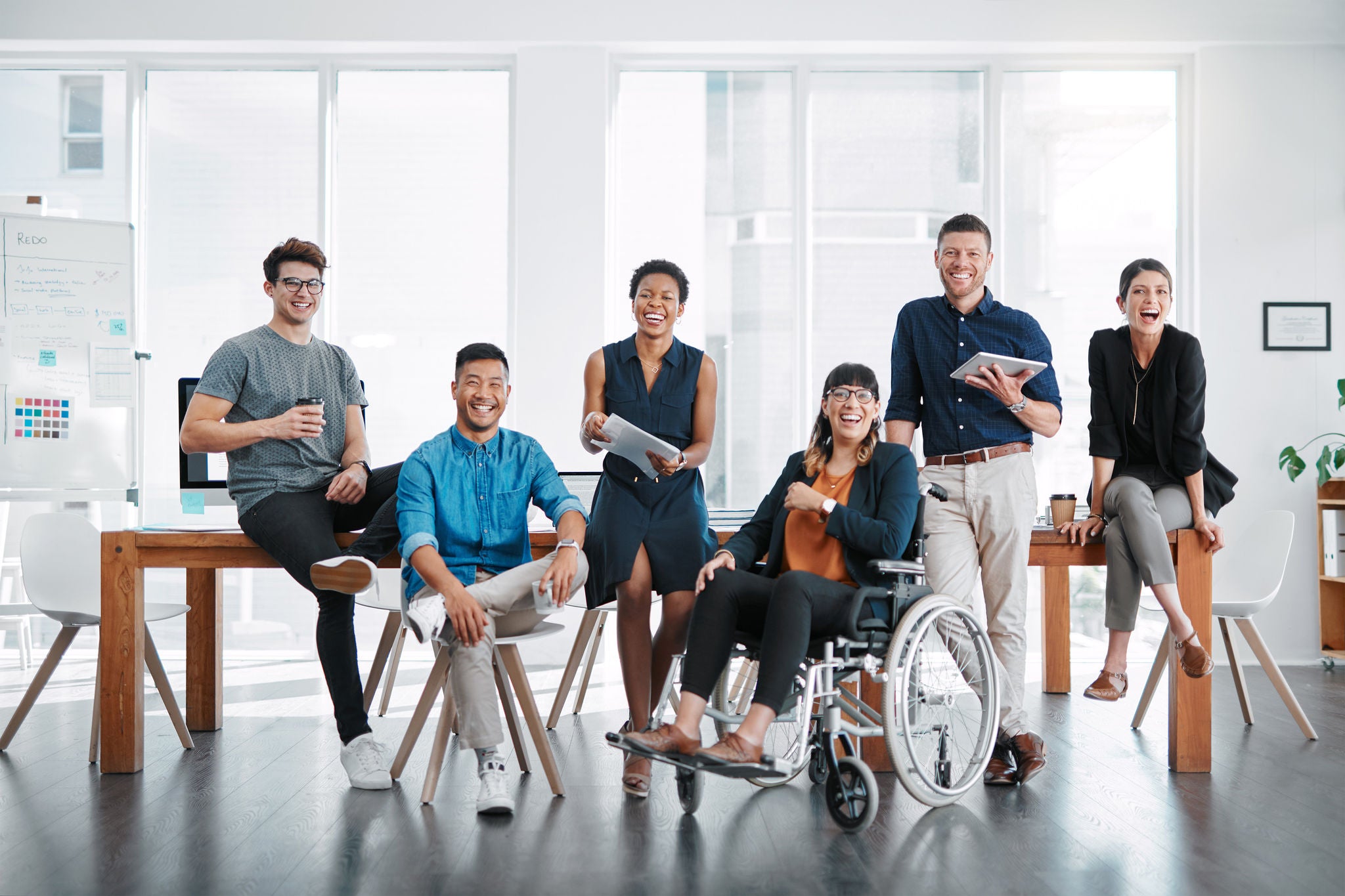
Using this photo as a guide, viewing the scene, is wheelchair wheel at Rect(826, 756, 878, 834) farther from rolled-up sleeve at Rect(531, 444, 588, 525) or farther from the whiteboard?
the whiteboard

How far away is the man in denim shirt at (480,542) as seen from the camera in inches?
98.4

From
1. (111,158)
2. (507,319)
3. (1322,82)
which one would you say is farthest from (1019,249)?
(111,158)

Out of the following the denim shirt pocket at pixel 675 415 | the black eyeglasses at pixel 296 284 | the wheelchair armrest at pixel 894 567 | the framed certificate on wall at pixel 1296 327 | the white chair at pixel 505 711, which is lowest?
the white chair at pixel 505 711

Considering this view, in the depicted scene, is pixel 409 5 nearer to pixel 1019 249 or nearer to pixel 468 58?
pixel 468 58

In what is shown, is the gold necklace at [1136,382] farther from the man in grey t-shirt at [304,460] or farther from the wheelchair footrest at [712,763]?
the man in grey t-shirt at [304,460]

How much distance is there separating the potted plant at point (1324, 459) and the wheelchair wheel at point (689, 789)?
137 inches

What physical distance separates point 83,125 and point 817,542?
A: 4.42m

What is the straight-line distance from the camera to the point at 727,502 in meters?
5.07

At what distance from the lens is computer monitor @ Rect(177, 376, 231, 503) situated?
3.45 m

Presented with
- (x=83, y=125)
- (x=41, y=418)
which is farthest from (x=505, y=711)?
(x=83, y=125)

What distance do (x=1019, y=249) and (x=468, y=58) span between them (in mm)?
2777

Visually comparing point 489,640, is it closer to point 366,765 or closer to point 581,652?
point 366,765

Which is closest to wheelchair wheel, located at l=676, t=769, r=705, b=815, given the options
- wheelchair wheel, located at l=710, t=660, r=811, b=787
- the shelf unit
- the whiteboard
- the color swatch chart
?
wheelchair wheel, located at l=710, t=660, r=811, b=787

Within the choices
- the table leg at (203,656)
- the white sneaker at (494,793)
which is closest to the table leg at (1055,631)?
the white sneaker at (494,793)
